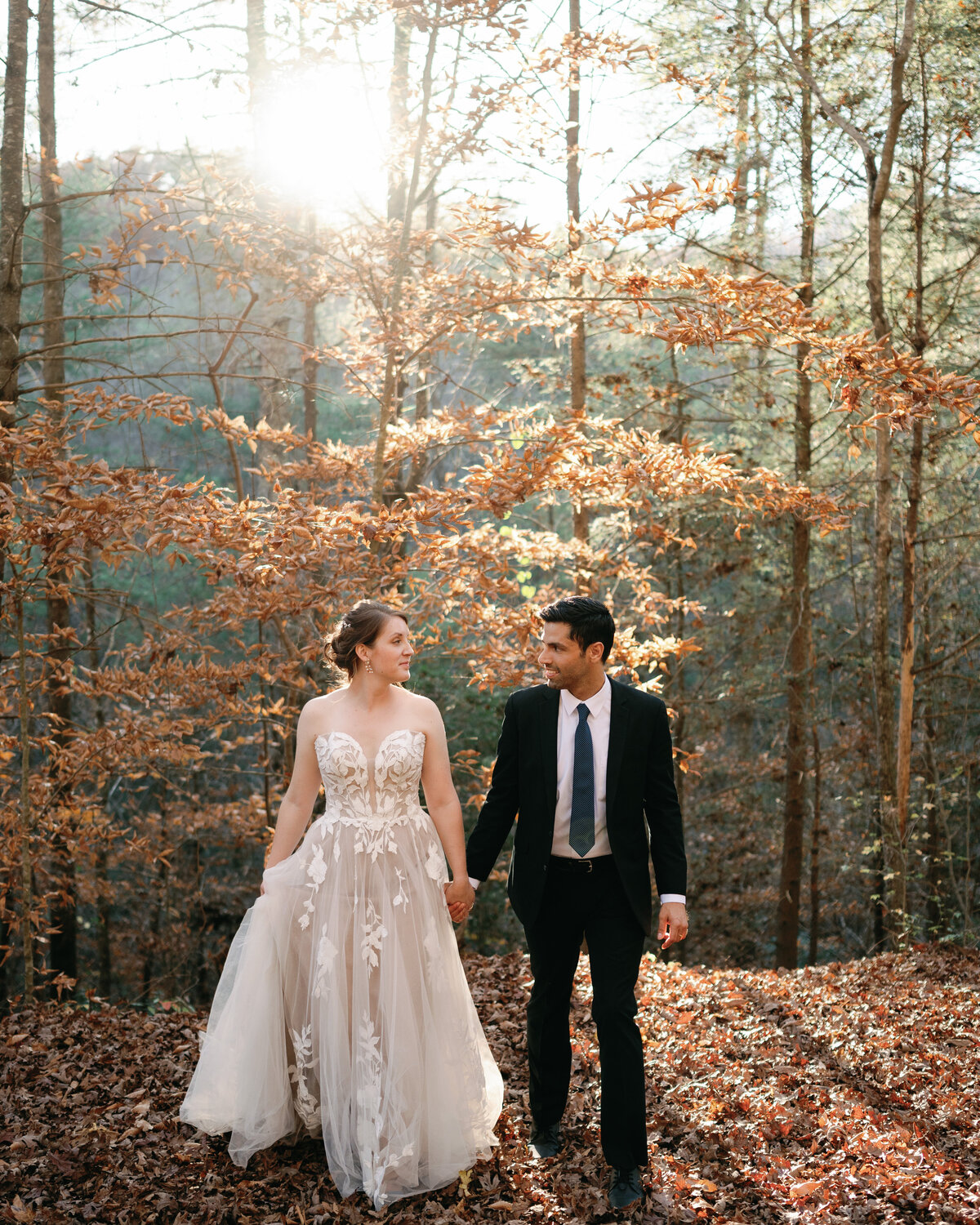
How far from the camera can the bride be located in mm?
3627

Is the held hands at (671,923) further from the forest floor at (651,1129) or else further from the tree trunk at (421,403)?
the tree trunk at (421,403)

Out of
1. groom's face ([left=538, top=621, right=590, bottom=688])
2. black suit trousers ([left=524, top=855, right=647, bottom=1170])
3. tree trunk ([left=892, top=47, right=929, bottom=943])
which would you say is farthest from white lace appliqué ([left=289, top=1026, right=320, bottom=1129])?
tree trunk ([left=892, top=47, right=929, bottom=943])

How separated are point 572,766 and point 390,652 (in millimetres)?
808

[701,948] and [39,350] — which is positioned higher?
[39,350]

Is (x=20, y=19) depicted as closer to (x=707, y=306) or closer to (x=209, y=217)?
(x=209, y=217)

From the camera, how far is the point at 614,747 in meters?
3.66

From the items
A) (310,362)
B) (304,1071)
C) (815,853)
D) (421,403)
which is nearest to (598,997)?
(304,1071)

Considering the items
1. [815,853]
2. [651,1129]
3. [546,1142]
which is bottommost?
[815,853]

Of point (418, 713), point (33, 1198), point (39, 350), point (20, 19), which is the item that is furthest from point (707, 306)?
point (20, 19)

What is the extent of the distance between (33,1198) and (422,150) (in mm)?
5765

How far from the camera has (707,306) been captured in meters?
5.15

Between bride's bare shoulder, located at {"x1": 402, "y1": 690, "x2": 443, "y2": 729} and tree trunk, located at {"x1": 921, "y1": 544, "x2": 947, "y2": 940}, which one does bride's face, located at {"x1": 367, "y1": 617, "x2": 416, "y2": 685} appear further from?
tree trunk, located at {"x1": 921, "y1": 544, "x2": 947, "y2": 940}

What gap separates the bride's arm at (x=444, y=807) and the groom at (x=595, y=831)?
10 cm

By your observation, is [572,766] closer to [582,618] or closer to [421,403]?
[582,618]
